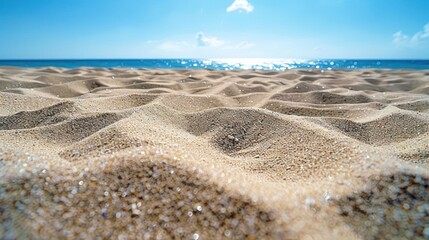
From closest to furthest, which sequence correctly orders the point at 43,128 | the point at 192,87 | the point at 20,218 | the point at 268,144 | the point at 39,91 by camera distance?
the point at 20,218
the point at 268,144
the point at 43,128
the point at 39,91
the point at 192,87

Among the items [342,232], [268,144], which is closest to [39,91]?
[268,144]

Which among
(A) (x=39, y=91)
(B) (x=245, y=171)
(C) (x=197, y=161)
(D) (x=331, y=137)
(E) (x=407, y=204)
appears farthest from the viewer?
(A) (x=39, y=91)

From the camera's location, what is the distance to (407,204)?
0.82 meters

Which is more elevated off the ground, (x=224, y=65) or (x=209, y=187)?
(x=209, y=187)

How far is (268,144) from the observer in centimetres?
147

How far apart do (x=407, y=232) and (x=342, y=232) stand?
172 millimetres

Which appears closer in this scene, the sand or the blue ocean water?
the sand

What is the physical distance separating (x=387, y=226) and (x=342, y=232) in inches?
5.2

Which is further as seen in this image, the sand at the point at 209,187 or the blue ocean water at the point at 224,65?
the blue ocean water at the point at 224,65

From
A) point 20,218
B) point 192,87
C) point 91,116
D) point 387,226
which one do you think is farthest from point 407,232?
point 192,87

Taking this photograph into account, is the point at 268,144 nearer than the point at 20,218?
No

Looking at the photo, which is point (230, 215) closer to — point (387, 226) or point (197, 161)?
point (197, 161)

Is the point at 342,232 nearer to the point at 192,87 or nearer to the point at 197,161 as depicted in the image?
the point at 197,161

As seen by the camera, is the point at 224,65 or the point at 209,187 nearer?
the point at 209,187
